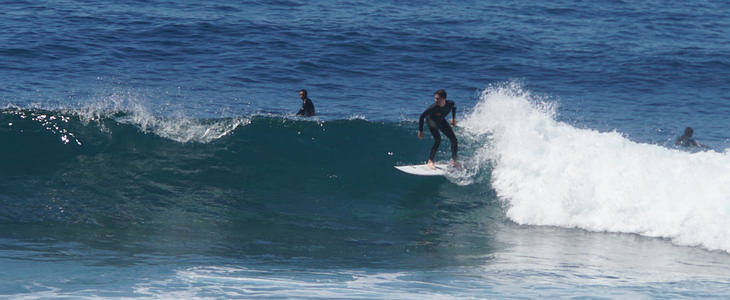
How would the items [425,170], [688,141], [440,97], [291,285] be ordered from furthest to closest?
[688,141] → [425,170] → [440,97] → [291,285]

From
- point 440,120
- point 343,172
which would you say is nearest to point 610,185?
point 440,120

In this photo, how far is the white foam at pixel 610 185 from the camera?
11078mm

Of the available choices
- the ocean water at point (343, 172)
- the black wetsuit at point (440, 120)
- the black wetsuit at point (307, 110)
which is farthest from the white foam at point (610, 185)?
the black wetsuit at point (307, 110)

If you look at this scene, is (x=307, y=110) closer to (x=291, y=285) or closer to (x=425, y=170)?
(x=425, y=170)

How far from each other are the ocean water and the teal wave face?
0.16ft

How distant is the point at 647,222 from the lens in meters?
11.2

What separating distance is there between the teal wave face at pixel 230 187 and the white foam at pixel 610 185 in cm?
89

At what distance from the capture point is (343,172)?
1327 centimetres

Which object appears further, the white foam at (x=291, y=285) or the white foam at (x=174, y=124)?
the white foam at (x=174, y=124)

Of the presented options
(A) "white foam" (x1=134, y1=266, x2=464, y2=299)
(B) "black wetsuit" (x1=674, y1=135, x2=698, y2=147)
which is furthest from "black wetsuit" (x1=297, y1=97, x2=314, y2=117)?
(B) "black wetsuit" (x1=674, y1=135, x2=698, y2=147)

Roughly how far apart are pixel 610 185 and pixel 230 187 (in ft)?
21.0

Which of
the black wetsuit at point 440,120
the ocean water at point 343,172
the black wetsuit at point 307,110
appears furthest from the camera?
the black wetsuit at point 307,110

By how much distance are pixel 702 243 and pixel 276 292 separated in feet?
21.9

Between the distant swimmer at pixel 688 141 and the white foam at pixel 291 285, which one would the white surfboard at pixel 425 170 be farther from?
the distant swimmer at pixel 688 141
